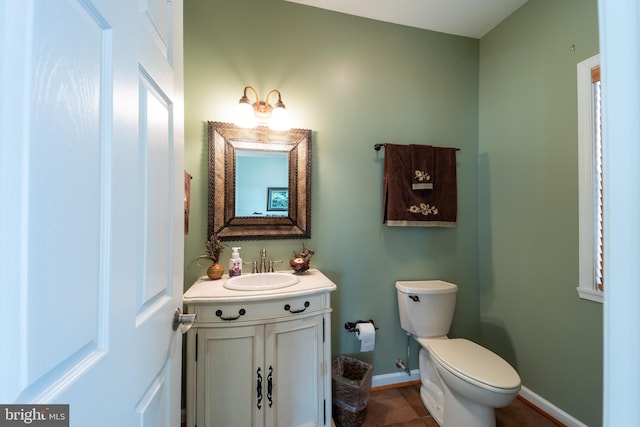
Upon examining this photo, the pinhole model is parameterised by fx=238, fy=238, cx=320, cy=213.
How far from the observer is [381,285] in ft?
6.04

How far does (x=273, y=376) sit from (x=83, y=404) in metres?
1.02

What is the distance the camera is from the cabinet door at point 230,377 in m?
1.16

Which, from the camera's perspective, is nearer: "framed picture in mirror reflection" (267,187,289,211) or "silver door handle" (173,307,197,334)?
"silver door handle" (173,307,197,334)

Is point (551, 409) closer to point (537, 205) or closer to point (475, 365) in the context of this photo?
Result: point (475, 365)

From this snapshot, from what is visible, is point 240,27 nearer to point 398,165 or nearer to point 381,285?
point 398,165

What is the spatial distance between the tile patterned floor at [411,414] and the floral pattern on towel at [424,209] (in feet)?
4.39

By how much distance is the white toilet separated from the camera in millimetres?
1183

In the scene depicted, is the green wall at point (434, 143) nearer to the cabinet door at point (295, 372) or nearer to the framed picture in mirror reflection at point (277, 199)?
the framed picture in mirror reflection at point (277, 199)

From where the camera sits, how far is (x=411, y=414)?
5.10ft

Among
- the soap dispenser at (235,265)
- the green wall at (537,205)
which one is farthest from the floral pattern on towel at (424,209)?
the soap dispenser at (235,265)

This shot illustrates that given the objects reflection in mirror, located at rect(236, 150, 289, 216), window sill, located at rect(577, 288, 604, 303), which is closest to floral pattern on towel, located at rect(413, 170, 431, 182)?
reflection in mirror, located at rect(236, 150, 289, 216)

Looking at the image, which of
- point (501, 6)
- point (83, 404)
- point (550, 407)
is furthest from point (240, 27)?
point (550, 407)

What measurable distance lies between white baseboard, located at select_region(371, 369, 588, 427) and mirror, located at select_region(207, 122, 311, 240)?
4.15 feet

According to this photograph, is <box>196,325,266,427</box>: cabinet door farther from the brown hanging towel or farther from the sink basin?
the brown hanging towel
